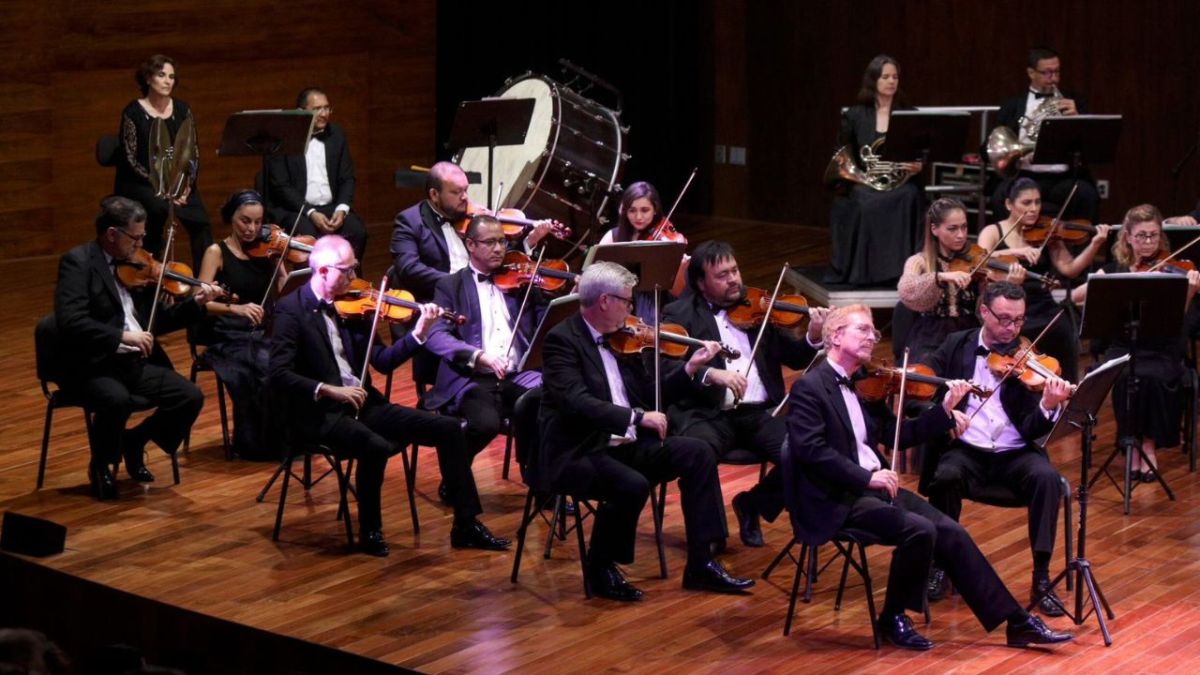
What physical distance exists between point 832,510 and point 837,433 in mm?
224

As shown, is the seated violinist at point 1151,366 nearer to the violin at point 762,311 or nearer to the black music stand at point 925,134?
the violin at point 762,311

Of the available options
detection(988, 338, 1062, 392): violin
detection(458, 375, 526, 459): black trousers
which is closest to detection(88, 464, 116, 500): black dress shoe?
detection(458, 375, 526, 459): black trousers

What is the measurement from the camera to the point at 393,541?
6.13m

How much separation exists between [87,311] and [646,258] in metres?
2.00

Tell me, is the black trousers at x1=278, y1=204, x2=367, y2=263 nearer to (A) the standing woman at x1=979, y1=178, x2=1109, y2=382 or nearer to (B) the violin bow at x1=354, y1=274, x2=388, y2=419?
(B) the violin bow at x1=354, y1=274, x2=388, y2=419

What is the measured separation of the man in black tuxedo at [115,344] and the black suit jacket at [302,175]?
1880 millimetres

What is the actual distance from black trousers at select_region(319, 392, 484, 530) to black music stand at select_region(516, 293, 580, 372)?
0.35 metres

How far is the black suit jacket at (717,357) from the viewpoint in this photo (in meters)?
6.03

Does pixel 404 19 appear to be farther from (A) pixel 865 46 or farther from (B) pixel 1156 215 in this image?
(B) pixel 1156 215

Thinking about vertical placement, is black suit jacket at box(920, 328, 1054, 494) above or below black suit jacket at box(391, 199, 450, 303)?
below

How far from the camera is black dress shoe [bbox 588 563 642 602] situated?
5.56 metres

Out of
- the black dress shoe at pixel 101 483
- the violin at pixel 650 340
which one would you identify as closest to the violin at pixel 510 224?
the violin at pixel 650 340

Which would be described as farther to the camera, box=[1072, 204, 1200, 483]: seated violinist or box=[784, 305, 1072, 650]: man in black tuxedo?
box=[1072, 204, 1200, 483]: seated violinist

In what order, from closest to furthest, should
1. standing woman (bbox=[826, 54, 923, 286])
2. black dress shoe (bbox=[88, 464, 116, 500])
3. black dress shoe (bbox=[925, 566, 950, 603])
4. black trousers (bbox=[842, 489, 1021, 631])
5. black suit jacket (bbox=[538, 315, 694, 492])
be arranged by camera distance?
1. black trousers (bbox=[842, 489, 1021, 631])
2. black suit jacket (bbox=[538, 315, 694, 492])
3. black dress shoe (bbox=[925, 566, 950, 603])
4. black dress shoe (bbox=[88, 464, 116, 500])
5. standing woman (bbox=[826, 54, 923, 286])
